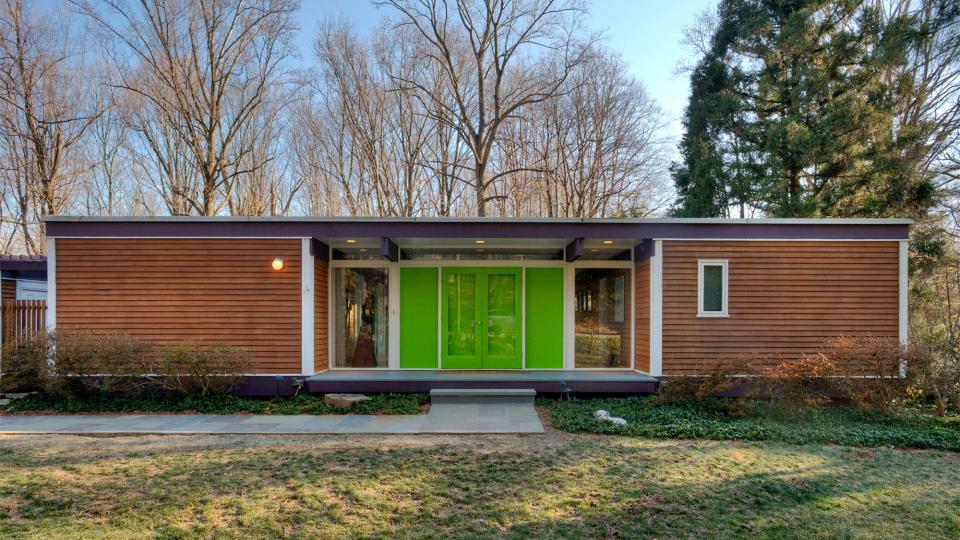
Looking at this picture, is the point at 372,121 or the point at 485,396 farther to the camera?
the point at 372,121

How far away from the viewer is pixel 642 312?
8.54 metres

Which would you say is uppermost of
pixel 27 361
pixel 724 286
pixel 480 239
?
pixel 480 239

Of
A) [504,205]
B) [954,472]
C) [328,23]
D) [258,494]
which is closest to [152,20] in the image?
[328,23]

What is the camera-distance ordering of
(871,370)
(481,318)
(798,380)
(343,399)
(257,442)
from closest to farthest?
1. (257,442)
2. (798,380)
3. (871,370)
4. (343,399)
5. (481,318)

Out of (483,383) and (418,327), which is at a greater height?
(418,327)

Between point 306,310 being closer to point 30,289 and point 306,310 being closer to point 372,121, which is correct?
point 30,289

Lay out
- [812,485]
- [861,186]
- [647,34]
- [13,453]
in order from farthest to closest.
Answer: [861,186] → [647,34] → [13,453] → [812,485]

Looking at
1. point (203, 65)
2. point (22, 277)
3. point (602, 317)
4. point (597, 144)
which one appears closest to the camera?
point (602, 317)

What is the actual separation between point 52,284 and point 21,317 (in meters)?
1.49

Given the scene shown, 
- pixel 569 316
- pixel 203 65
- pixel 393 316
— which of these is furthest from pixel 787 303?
pixel 203 65

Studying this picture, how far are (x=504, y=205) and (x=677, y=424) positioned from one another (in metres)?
13.0

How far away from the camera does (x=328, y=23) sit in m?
17.8

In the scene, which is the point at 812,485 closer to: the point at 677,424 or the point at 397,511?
the point at 677,424

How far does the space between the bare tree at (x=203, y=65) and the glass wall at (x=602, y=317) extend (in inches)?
414
